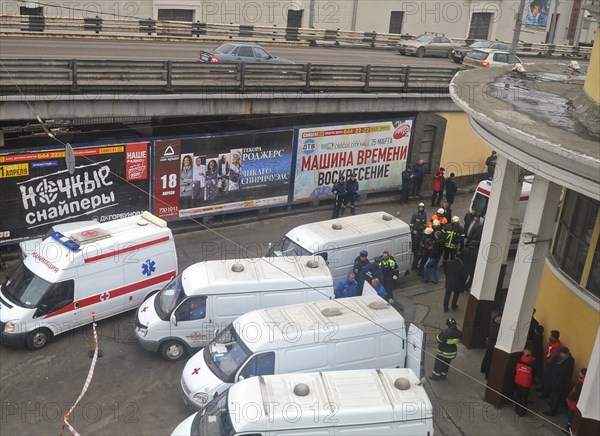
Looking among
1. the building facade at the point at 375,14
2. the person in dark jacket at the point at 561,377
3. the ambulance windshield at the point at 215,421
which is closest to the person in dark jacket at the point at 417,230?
the person in dark jacket at the point at 561,377

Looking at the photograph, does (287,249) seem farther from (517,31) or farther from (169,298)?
(517,31)

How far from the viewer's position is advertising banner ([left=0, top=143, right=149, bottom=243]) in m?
16.9

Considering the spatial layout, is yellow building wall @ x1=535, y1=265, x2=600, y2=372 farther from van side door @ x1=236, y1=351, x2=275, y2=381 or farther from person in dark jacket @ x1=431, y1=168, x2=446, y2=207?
person in dark jacket @ x1=431, y1=168, x2=446, y2=207

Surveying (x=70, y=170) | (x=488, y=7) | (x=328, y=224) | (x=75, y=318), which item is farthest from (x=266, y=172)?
(x=488, y=7)

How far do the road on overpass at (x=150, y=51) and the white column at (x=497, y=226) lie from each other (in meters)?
12.3

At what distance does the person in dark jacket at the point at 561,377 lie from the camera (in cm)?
1186

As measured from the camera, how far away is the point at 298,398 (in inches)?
388

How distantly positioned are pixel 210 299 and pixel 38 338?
3.76 m

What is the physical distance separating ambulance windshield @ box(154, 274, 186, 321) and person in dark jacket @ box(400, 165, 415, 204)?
1108 cm

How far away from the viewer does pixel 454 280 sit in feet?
52.1

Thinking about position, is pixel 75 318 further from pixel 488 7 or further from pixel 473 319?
pixel 488 7

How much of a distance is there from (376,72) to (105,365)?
13.9m

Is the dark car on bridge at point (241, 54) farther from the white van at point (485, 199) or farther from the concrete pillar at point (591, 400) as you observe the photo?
the concrete pillar at point (591, 400)

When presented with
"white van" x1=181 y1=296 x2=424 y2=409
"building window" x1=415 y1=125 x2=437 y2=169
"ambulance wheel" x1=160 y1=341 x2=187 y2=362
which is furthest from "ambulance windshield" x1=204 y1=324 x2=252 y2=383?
"building window" x1=415 y1=125 x2=437 y2=169
